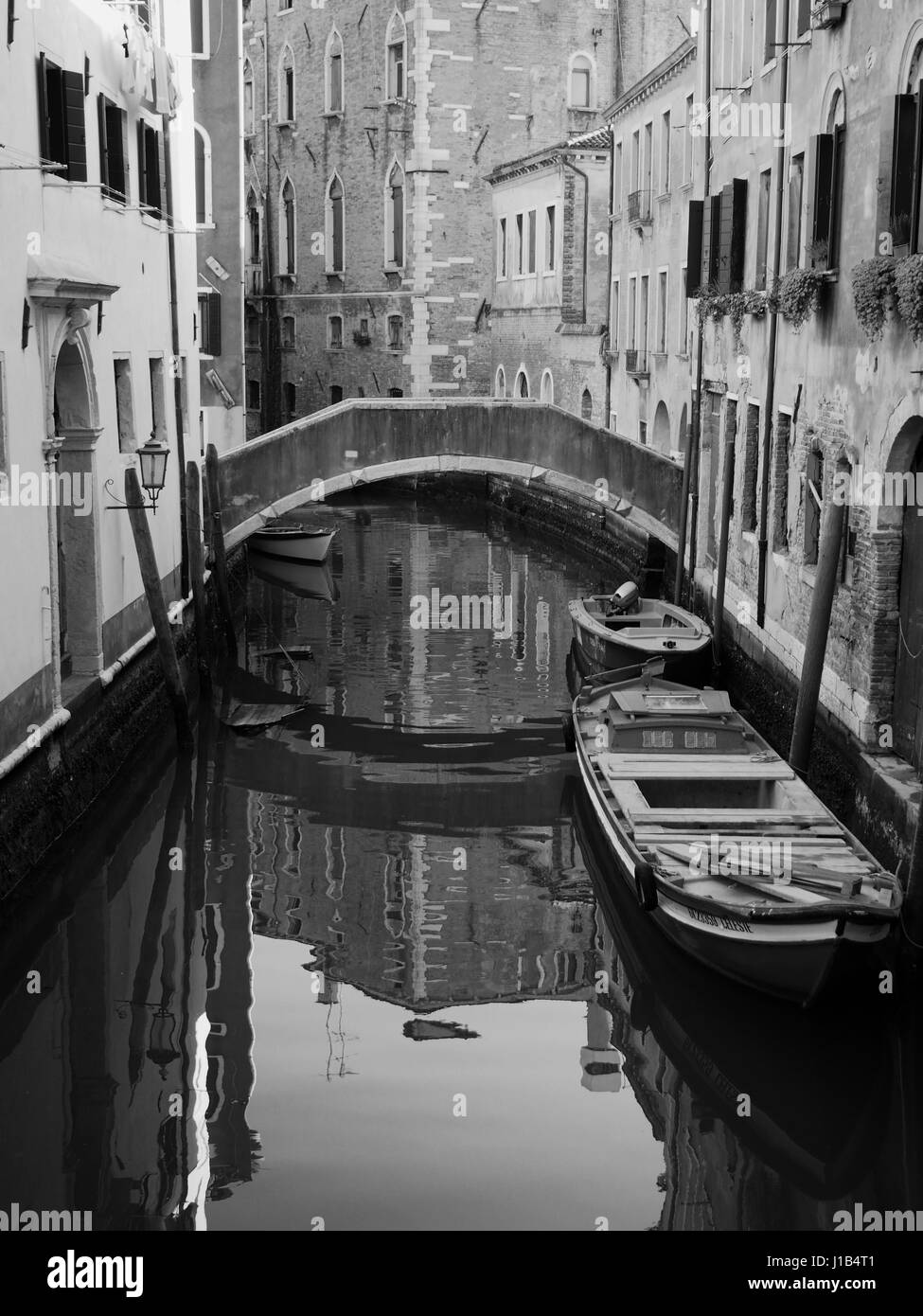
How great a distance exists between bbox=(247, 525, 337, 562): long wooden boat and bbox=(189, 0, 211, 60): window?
19.5 feet

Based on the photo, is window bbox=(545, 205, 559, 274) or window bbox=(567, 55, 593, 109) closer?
window bbox=(545, 205, 559, 274)

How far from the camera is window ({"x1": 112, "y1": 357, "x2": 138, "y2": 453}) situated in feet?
40.0

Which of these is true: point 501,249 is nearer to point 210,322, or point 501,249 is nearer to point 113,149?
point 210,322

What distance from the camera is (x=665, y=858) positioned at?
26.6 ft

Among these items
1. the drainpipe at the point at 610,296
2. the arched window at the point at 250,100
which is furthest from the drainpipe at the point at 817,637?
the arched window at the point at 250,100

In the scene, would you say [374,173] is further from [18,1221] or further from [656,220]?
[18,1221]

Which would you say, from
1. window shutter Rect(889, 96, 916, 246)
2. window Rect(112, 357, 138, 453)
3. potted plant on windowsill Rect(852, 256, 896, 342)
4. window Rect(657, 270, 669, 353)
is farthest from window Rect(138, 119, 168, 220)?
window Rect(657, 270, 669, 353)

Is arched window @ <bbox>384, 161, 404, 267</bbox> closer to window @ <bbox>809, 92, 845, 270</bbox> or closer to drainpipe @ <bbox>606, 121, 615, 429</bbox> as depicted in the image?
drainpipe @ <bbox>606, 121, 615, 429</bbox>

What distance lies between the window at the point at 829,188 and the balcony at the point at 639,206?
10.9 meters

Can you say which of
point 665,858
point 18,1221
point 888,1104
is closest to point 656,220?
point 665,858

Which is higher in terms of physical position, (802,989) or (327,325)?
(327,325)

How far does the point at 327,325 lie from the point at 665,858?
27.4m
